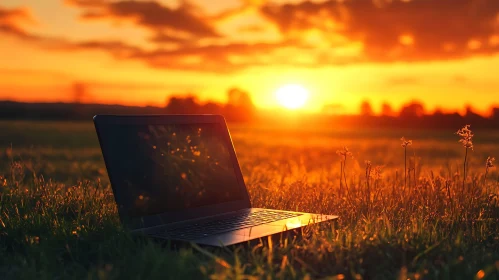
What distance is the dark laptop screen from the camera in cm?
386

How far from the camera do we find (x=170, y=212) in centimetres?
405

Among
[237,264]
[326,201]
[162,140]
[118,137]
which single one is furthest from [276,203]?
[237,264]

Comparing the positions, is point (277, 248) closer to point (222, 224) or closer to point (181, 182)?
point (222, 224)

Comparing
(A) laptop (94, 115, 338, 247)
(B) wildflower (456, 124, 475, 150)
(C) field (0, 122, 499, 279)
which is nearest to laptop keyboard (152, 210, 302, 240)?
(A) laptop (94, 115, 338, 247)

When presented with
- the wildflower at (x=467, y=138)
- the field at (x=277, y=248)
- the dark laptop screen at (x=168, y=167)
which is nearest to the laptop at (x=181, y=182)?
the dark laptop screen at (x=168, y=167)

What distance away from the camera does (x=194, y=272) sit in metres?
3.31

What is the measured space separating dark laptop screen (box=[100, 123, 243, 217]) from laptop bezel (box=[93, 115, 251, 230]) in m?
0.02

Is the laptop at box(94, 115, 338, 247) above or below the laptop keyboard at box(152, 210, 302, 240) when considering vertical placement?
above

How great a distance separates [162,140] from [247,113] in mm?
71626

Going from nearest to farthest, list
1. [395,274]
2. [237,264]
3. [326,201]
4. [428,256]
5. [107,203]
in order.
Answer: [237,264], [395,274], [428,256], [107,203], [326,201]

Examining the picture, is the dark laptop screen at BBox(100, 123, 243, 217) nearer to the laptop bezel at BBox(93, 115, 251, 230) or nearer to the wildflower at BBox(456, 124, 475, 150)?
the laptop bezel at BBox(93, 115, 251, 230)

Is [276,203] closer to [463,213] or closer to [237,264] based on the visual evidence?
[463,213]

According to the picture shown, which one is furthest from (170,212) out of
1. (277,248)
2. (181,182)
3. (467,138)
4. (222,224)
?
(467,138)

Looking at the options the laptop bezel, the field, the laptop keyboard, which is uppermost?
the laptop bezel
